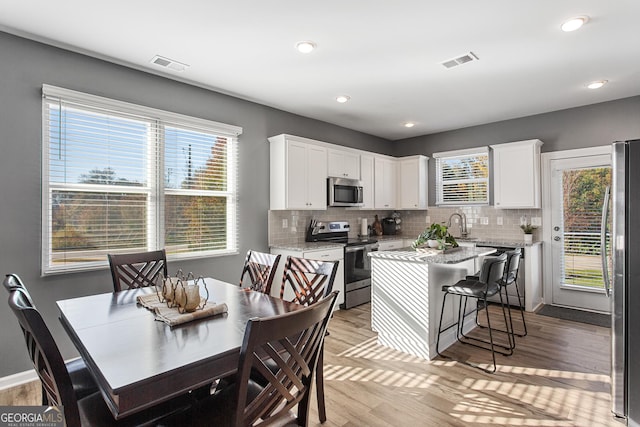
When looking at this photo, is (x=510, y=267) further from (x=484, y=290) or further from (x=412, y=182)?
(x=412, y=182)

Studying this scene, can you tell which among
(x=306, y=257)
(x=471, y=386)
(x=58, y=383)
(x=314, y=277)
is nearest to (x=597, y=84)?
(x=471, y=386)

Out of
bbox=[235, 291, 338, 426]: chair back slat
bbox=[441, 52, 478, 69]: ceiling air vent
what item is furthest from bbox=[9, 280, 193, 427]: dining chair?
bbox=[441, 52, 478, 69]: ceiling air vent

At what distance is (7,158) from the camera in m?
2.57

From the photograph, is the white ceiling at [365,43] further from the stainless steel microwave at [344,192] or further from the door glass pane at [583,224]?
the stainless steel microwave at [344,192]

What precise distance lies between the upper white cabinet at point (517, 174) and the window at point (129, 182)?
3698 millimetres

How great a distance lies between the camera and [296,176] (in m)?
4.38

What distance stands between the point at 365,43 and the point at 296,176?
194 centimetres

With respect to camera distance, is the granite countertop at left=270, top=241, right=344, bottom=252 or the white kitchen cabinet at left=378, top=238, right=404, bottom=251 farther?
the white kitchen cabinet at left=378, top=238, right=404, bottom=251

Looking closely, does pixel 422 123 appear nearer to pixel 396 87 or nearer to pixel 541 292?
pixel 396 87

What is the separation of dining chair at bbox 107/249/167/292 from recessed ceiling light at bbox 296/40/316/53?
207cm

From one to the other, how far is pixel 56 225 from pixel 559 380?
4181 mm

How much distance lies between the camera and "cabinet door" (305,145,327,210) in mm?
4547

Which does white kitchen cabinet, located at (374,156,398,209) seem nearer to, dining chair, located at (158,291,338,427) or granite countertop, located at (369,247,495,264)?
granite countertop, located at (369,247,495,264)

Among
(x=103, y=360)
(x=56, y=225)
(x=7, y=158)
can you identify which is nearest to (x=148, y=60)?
(x=7, y=158)
